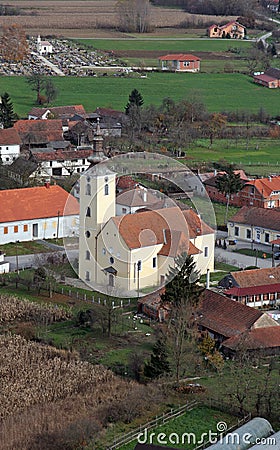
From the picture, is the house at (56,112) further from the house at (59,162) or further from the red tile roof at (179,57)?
the red tile roof at (179,57)

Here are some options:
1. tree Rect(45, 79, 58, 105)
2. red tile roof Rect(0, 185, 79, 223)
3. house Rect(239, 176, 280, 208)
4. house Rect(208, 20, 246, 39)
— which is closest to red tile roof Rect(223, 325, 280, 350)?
red tile roof Rect(0, 185, 79, 223)

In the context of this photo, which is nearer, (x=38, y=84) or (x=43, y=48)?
(x=38, y=84)

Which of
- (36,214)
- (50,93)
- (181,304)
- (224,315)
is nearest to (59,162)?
(36,214)

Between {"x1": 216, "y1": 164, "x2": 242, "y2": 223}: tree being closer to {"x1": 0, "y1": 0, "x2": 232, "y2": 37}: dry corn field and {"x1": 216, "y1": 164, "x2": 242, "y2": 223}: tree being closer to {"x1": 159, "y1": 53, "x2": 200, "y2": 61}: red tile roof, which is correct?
{"x1": 159, "y1": 53, "x2": 200, "y2": 61}: red tile roof

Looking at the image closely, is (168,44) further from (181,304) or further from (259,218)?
(181,304)

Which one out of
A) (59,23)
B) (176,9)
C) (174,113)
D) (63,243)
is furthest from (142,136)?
(176,9)

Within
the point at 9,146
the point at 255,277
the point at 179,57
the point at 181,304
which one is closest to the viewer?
the point at 181,304
